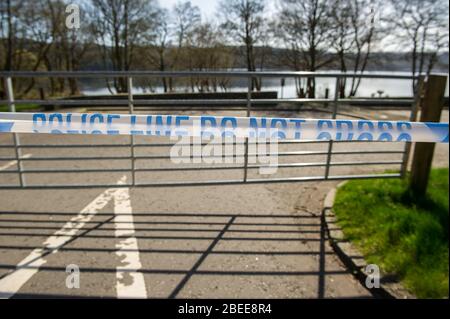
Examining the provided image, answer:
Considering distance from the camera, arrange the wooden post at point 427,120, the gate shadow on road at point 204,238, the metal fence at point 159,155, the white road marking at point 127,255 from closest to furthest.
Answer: the white road marking at point 127,255
the gate shadow on road at point 204,238
the wooden post at point 427,120
the metal fence at point 159,155

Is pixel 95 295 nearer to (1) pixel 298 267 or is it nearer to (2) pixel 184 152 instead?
(1) pixel 298 267

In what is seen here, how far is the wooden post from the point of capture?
3.78 m

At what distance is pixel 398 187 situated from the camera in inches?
170

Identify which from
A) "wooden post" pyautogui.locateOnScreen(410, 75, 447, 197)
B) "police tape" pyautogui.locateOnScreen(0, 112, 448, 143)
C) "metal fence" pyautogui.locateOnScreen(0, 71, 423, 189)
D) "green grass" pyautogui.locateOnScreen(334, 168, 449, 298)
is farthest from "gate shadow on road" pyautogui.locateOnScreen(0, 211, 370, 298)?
"wooden post" pyautogui.locateOnScreen(410, 75, 447, 197)

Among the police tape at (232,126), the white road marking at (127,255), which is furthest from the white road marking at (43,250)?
the police tape at (232,126)

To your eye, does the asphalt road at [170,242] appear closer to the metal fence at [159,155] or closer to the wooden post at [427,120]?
the metal fence at [159,155]

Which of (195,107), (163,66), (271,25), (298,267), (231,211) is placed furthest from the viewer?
(271,25)

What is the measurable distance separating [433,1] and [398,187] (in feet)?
57.6

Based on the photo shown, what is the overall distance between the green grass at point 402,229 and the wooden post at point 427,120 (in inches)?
6.7

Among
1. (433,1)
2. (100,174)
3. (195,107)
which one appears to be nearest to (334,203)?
(195,107)

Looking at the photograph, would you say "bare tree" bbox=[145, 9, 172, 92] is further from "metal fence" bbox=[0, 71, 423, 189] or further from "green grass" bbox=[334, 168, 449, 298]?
"green grass" bbox=[334, 168, 449, 298]

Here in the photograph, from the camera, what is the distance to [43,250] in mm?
3096

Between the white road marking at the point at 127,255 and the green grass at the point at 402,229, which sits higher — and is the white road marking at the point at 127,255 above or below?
below

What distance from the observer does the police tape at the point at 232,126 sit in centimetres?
237
